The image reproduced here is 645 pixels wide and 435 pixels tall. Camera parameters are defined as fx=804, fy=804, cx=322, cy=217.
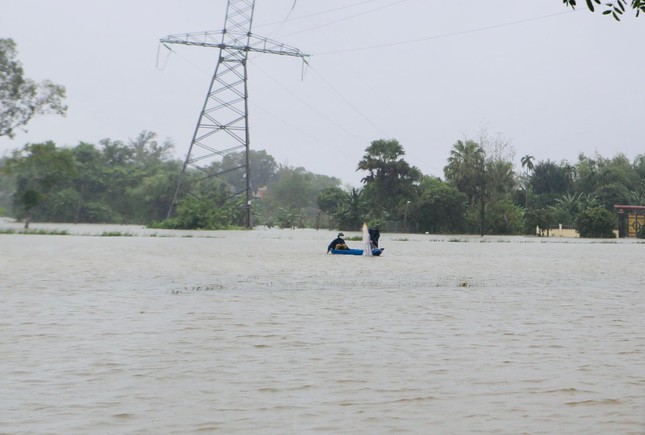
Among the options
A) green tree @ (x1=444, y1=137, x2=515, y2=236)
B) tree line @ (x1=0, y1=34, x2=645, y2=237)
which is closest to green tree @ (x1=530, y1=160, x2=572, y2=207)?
tree line @ (x1=0, y1=34, x2=645, y2=237)

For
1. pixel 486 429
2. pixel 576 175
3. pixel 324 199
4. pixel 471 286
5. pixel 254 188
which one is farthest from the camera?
pixel 254 188

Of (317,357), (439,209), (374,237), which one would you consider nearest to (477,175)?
(439,209)

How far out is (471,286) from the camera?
58.3ft

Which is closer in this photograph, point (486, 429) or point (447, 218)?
point (486, 429)

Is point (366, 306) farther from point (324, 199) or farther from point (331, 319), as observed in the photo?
point (324, 199)

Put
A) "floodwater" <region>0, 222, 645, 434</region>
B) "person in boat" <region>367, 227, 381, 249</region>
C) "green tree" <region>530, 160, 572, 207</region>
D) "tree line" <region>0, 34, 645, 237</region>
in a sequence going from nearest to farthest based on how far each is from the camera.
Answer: "floodwater" <region>0, 222, 645, 434</region> → "person in boat" <region>367, 227, 381, 249</region> → "tree line" <region>0, 34, 645, 237</region> → "green tree" <region>530, 160, 572, 207</region>

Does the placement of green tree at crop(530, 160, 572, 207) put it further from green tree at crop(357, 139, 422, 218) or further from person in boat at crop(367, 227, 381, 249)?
person in boat at crop(367, 227, 381, 249)

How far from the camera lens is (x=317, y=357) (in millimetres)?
8406

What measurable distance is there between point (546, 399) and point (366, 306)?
7.02 m

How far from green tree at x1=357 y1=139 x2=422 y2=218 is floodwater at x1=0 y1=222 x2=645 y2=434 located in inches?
2093

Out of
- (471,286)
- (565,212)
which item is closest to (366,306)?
(471,286)

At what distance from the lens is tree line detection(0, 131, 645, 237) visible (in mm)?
64062

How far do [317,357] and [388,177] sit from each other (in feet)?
208

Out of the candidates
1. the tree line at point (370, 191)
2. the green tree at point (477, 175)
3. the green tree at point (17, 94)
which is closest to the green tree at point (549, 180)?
the tree line at point (370, 191)
